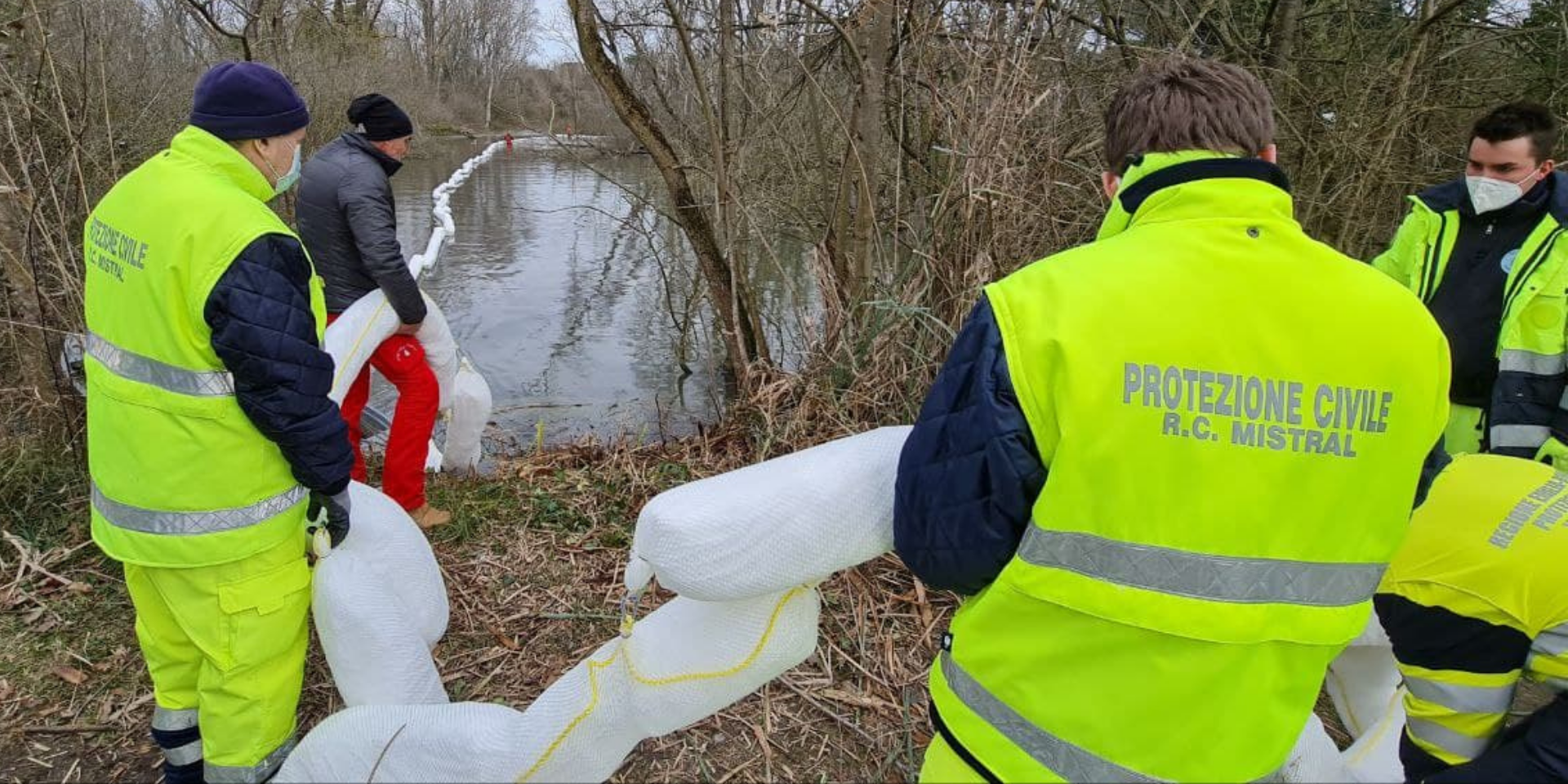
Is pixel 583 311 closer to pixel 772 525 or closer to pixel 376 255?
pixel 376 255

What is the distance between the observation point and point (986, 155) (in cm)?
425

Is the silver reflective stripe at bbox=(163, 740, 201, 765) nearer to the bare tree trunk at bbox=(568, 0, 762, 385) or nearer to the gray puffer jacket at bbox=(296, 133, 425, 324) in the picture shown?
the gray puffer jacket at bbox=(296, 133, 425, 324)

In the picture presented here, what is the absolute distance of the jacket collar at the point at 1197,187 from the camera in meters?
1.29

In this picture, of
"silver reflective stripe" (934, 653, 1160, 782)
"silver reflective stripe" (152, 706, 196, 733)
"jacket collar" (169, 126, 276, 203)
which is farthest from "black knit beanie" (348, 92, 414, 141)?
"silver reflective stripe" (934, 653, 1160, 782)

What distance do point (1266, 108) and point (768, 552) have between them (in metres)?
1.11

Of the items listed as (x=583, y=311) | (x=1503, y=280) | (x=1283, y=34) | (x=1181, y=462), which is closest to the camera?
(x=1181, y=462)

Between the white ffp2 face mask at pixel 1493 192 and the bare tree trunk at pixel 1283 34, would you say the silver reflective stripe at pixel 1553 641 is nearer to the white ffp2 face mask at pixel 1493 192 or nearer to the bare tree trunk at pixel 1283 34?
the white ffp2 face mask at pixel 1493 192

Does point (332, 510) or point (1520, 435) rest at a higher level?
point (1520, 435)

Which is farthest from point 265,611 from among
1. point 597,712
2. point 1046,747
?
point 1046,747

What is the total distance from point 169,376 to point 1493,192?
4.13 m

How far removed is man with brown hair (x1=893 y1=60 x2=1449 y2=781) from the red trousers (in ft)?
10.4

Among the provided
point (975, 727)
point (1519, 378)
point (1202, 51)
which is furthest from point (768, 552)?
point (1202, 51)

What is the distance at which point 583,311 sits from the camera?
9.84m

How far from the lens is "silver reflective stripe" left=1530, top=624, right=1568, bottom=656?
6.01ft
